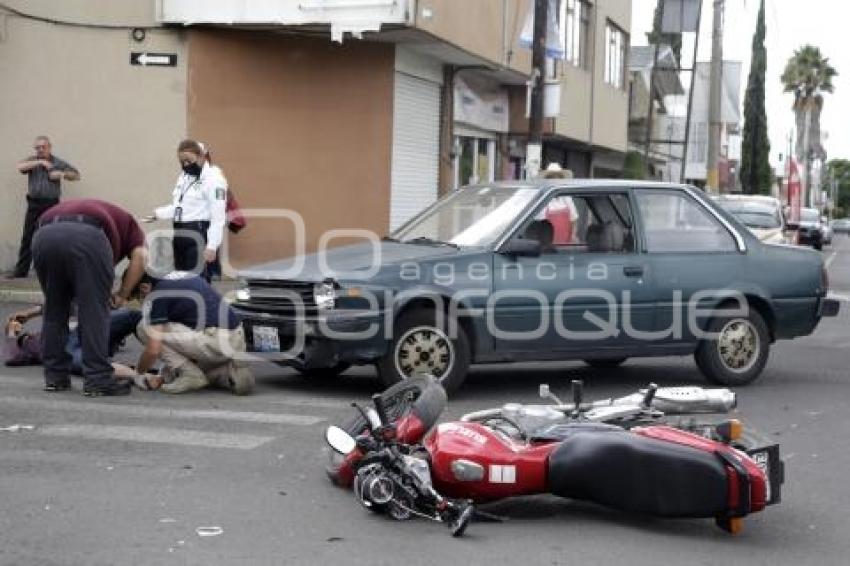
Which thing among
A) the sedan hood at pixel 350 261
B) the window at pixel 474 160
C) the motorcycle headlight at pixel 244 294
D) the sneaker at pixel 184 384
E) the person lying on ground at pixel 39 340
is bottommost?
the sneaker at pixel 184 384

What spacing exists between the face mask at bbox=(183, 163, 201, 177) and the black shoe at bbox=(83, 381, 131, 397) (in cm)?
337

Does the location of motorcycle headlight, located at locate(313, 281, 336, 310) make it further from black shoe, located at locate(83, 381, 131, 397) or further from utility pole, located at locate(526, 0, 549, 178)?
utility pole, located at locate(526, 0, 549, 178)

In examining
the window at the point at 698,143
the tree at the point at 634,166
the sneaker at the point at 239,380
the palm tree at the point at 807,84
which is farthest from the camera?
the palm tree at the point at 807,84

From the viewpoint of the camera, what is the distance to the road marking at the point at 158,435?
6.98m

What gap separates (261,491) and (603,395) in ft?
12.9

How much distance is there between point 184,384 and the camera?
8625 millimetres

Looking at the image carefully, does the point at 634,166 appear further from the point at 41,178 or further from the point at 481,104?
the point at 41,178

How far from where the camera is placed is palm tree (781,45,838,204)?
8094cm

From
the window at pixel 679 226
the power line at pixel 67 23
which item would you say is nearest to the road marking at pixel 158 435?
the window at pixel 679 226

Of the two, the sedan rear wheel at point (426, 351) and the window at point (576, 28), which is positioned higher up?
the window at point (576, 28)

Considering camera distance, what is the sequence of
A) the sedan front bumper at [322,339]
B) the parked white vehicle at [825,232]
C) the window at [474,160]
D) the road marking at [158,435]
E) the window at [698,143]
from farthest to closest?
the parked white vehicle at [825,232]
the window at [698,143]
the window at [474,160]
the sedan front bumper at [322,339]
the road marking at [158,435]

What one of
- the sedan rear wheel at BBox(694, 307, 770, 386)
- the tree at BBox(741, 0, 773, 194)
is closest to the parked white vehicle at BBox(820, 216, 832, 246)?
the tree at BBox(741, 0, 773, 194)

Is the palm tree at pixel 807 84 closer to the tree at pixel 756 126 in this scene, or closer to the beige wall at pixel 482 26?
the tree at pixel 756 126

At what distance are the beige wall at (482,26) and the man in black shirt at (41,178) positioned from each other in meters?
5.01
